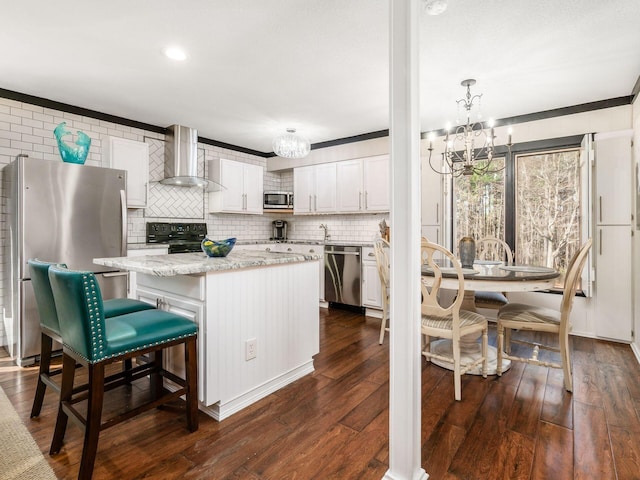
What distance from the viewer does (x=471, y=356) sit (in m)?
2.69

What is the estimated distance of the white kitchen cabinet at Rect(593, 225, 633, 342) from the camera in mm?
3129

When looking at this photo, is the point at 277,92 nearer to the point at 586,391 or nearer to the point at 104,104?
the point at 104,104

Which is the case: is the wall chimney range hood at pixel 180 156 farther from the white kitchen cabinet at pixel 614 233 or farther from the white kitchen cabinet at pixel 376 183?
the white kitchen cabinet at pixel 614 233

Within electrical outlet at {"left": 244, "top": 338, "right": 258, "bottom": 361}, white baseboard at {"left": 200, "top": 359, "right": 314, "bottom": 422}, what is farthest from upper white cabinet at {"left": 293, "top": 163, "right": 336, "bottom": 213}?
electrical outlet at {"left": 244, "top": 338, "right": 258, "bottom": 361}

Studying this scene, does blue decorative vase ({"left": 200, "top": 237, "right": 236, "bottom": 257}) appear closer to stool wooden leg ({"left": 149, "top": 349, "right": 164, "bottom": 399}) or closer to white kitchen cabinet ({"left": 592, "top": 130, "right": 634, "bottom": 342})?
stool wooden leg ({"left": 149, "top": 349, "right": 164, "bottom": 399})

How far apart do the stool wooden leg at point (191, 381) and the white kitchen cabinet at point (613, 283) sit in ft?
12.2

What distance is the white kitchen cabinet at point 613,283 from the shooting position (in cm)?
313

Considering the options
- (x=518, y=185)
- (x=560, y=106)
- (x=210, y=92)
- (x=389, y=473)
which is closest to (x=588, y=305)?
(x=518, y=185)

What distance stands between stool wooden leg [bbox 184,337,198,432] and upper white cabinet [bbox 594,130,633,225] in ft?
12.4

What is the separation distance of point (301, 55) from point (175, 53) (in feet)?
3.10

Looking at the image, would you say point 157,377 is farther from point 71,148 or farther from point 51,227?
point 71,148

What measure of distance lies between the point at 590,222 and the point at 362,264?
2.40 meters

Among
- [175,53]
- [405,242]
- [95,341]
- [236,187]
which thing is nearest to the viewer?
[405,242]

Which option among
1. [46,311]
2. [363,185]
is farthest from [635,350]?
A: [46,311]
